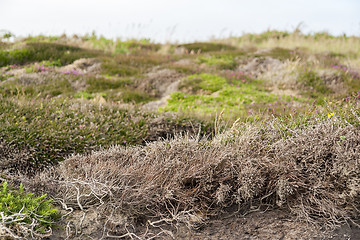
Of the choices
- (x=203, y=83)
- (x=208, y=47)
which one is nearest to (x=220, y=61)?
(x=203, y=83)

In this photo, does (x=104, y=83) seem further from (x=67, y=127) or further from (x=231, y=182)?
(x=231, y=182)

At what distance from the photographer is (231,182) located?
3.47 m

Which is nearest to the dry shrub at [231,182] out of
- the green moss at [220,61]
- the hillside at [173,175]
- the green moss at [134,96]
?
the hillside at [173,175]

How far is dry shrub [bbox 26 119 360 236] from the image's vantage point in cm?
315

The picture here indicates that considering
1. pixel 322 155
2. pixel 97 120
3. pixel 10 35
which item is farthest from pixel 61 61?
pixel 322 155

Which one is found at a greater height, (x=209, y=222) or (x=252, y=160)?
(x=252, y=160)

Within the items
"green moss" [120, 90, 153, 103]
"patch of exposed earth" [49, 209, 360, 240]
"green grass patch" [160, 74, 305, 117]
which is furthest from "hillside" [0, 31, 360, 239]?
"green moss" [120, 90, 153, 103]

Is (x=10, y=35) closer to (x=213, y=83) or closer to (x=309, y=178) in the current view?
(x=213, y=83)

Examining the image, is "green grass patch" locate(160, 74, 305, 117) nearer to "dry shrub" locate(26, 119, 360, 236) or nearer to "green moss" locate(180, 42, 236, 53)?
"dry shrub" locate(26, 119, 360, 236)

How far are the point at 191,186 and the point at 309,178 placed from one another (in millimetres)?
1250

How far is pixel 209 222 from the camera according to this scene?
124 inches

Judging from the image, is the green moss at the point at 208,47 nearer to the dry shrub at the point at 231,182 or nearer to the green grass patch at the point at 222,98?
the green grass patch at the point at 222,98

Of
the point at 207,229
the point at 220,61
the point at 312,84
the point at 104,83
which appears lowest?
the point at 207,229

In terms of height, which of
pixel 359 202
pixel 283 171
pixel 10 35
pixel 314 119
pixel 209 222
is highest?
pixel 10 35
